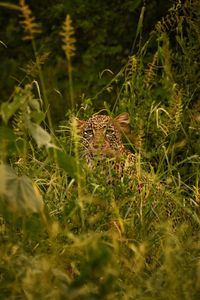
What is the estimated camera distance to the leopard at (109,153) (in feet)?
16.8

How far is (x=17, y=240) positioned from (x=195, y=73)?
3.08 metres

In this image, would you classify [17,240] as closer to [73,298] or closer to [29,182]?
[29,182]

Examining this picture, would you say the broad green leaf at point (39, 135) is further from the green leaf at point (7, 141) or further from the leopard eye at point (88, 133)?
the leopard eye at point (88, 133)

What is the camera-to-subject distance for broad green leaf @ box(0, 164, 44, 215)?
3.81 m

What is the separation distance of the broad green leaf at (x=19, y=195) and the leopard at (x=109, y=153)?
0.97 meters

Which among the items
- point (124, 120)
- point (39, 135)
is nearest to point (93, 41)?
point (124, 120)

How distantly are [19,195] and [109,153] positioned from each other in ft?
6.28

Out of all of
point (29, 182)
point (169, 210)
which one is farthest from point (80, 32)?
point (29, 182)

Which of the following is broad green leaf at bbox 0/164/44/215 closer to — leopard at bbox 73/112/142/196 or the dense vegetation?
the dense vegetation

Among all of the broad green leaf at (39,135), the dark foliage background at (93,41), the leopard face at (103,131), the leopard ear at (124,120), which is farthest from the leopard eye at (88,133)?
the broad green leaf at (39,135)

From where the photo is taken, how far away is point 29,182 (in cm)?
391

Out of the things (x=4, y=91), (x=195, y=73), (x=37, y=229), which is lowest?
(x=4, y=91)

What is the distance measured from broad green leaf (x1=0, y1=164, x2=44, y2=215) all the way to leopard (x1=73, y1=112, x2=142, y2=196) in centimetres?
97

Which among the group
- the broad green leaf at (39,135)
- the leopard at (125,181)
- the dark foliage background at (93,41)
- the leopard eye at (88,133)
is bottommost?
the dark foliage background at (93,41)
